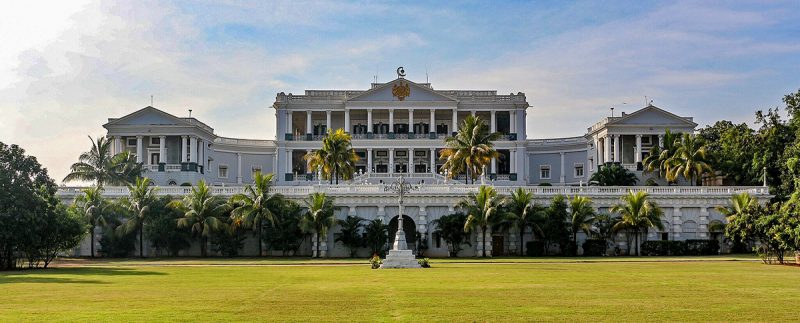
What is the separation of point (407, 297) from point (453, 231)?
138ft

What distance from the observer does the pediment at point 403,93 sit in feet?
345

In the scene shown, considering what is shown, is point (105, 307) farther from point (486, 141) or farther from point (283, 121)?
point (283, 121)

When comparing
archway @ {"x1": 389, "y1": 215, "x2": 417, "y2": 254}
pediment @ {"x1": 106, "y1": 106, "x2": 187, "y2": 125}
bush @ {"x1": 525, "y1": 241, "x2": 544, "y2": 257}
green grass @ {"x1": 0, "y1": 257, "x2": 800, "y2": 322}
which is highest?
pediment @ {"x1": 106, "y1": 106, "x2": 187, "y2": 125}

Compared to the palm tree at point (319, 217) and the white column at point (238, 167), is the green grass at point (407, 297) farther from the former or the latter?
the white column at point (238, 167)

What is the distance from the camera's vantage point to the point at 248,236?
70875mm

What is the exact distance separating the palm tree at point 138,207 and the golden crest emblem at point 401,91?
41.4 meters

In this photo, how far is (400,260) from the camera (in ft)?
163

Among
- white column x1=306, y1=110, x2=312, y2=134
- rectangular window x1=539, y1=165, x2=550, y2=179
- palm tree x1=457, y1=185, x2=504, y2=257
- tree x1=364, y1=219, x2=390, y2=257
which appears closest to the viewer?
palm tree x1=457, y1=185, x2=504, y2=257

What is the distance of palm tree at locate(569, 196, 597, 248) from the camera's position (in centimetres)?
6863

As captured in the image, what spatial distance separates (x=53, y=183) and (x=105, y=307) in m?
30.4

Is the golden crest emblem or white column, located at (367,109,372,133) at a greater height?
the golden crest emblem

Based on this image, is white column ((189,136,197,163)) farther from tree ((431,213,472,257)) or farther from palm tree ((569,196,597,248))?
palm tree ((569,196,597,248))

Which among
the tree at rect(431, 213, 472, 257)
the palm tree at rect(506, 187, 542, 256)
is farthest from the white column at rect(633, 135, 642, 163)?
the tree at rect(431, 213, 472, 257)

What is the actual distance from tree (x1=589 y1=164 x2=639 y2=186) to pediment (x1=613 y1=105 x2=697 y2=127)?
983 centimetres
